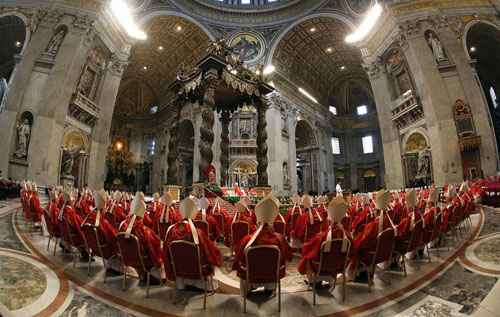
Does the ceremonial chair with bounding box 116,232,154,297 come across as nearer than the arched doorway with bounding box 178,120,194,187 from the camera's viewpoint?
Yes

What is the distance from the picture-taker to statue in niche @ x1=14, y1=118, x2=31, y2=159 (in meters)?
11.1

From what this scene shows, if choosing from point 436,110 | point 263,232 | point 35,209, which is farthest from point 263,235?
point 436,110

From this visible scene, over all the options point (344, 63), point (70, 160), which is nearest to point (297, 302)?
point (70, 160)

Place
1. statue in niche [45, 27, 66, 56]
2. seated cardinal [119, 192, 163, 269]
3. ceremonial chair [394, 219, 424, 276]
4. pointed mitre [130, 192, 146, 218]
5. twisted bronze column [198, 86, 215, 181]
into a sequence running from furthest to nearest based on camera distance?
statue in niche [45, 27, 66, 56]
twisted bronze column [198, 86, 215, 181]
ceremonial chair [394, 219, 424, 276]
pointed mitre [130, 192, 146, 218]
seated cardinal [119, 192, 163, 269]

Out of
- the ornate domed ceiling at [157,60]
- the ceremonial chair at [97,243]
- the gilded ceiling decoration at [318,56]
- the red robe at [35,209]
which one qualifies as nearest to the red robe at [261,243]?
the ceremonial chair at [97,243]

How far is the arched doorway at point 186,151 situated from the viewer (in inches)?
922

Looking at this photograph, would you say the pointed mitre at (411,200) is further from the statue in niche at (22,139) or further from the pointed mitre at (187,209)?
the statue in niche at (22,139)

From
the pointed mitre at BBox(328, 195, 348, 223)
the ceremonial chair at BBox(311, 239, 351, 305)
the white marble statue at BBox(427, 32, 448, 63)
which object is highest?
the white marble statue at BBox(427, 32, 448, 63)

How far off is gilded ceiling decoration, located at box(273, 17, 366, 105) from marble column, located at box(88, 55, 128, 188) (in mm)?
12967

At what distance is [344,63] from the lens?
26125 mm

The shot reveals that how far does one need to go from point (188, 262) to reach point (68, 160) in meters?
14.3

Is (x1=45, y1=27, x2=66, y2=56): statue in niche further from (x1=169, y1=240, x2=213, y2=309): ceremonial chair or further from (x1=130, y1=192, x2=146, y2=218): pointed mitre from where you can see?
(x1=169, y1=240, x2=213, y2=309): ceremonial chair

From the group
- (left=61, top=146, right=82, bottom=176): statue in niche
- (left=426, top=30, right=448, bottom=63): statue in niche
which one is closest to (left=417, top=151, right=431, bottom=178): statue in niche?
(left=426, top=30, right=448, bottom=63): statue in niche

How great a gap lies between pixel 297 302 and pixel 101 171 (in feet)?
52.9
